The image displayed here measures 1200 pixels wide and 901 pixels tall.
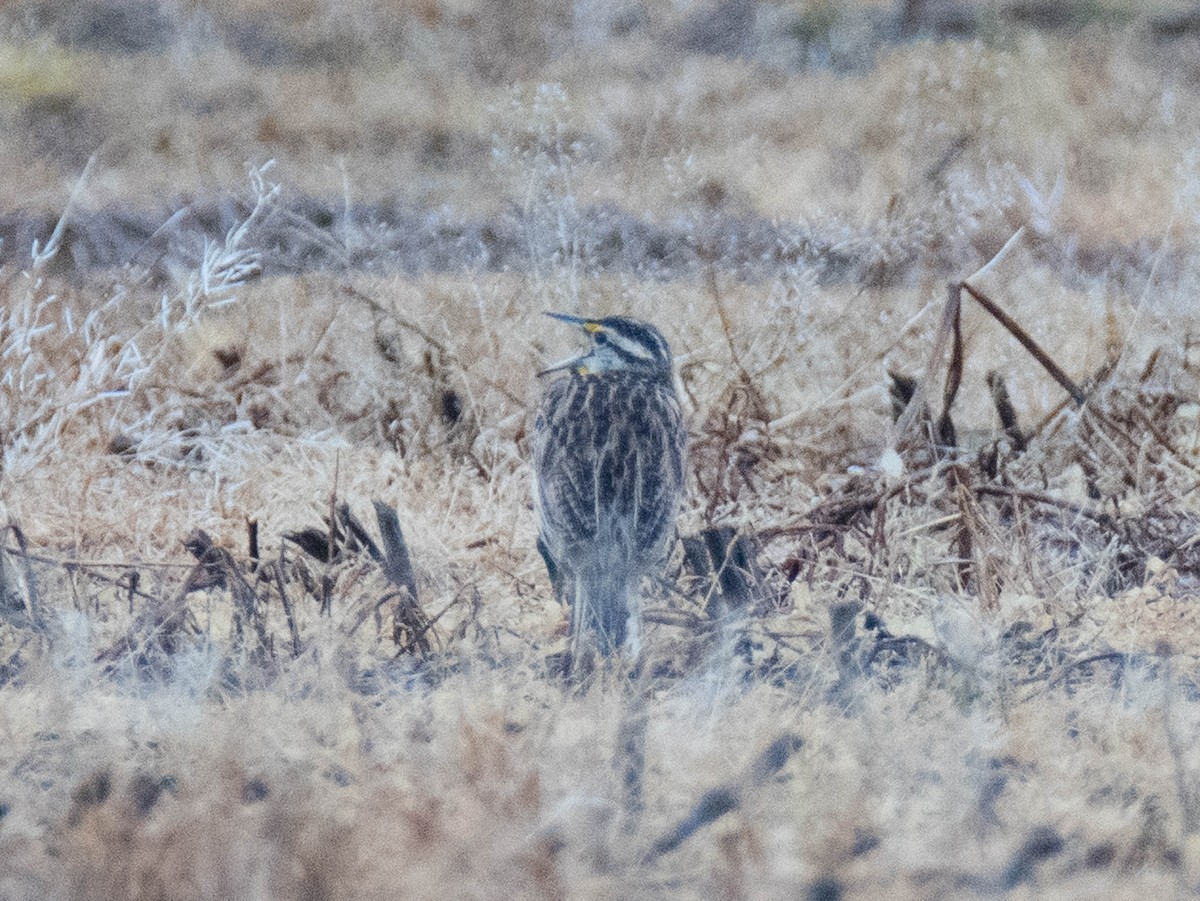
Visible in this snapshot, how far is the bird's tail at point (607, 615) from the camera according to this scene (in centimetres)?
237

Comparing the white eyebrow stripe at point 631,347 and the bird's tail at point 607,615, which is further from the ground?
the white eyebrow stripe at point 631,347

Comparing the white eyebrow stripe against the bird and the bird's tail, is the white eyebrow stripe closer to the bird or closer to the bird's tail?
the bird

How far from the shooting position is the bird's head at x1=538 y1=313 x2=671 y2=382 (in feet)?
9.75

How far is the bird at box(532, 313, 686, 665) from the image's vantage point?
2.46 m

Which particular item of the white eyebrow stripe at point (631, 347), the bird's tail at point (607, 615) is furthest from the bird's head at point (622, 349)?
the bird's tail at point (607, 615)

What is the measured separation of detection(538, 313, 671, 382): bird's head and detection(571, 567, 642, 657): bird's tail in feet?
2.09

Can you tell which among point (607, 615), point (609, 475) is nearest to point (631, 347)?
point (609, 475)

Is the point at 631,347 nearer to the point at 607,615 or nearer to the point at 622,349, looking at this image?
the point at 622,349

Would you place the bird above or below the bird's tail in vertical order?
above

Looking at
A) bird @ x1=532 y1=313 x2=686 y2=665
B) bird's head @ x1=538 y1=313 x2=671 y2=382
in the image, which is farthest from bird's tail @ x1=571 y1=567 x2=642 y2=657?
bird's head @ x1=538 y1=313 x2=671 y2=382

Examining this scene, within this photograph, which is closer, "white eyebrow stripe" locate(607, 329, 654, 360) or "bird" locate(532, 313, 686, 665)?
"bird" locate(532, 313, 686, 665)

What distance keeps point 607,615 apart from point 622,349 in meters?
0.79

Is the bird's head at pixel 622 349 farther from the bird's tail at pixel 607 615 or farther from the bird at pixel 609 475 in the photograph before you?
the bird's tail at pixel 607 615

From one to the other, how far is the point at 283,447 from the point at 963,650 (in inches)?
80.0
